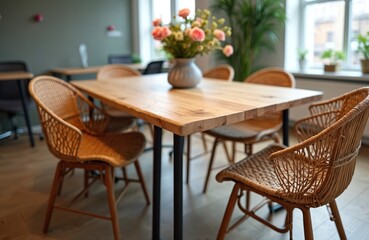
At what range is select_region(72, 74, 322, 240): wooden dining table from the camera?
52.2 inches

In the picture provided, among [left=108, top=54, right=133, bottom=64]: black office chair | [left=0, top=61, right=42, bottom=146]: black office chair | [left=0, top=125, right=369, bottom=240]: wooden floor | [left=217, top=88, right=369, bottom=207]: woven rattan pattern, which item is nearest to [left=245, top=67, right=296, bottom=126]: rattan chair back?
[left=0, top=125, right=369, bottom=240]: wooden floor

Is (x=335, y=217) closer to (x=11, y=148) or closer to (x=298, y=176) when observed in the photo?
(x=298, y=176)

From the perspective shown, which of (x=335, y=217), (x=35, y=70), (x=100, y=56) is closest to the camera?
(x=335, y=217)

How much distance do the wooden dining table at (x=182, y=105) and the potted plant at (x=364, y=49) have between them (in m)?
1.63

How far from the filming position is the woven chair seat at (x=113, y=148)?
1700 mm

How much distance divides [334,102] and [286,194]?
2.11ft

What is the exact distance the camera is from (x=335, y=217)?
1471 mm

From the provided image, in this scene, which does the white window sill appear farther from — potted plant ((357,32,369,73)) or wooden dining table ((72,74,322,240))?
wooden dining table ((72,74,322,240))

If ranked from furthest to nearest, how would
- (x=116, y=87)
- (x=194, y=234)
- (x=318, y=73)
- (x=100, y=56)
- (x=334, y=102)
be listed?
(x=100, y=56), (x=318, y=73), (x=116, y=87), (x=194, y=234), (x=334, y=102)

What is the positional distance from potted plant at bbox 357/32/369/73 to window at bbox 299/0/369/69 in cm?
26

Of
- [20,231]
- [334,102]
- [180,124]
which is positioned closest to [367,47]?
[334,102]

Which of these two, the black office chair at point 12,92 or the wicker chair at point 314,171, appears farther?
the black office chair at point 12,92

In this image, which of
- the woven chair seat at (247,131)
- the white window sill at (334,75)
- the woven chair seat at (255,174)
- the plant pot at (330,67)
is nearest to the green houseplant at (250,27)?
the white window sill at (334,75)

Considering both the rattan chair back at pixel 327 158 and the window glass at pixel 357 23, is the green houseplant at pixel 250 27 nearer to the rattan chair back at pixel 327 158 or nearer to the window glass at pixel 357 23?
the window glass at pixel 357 23
